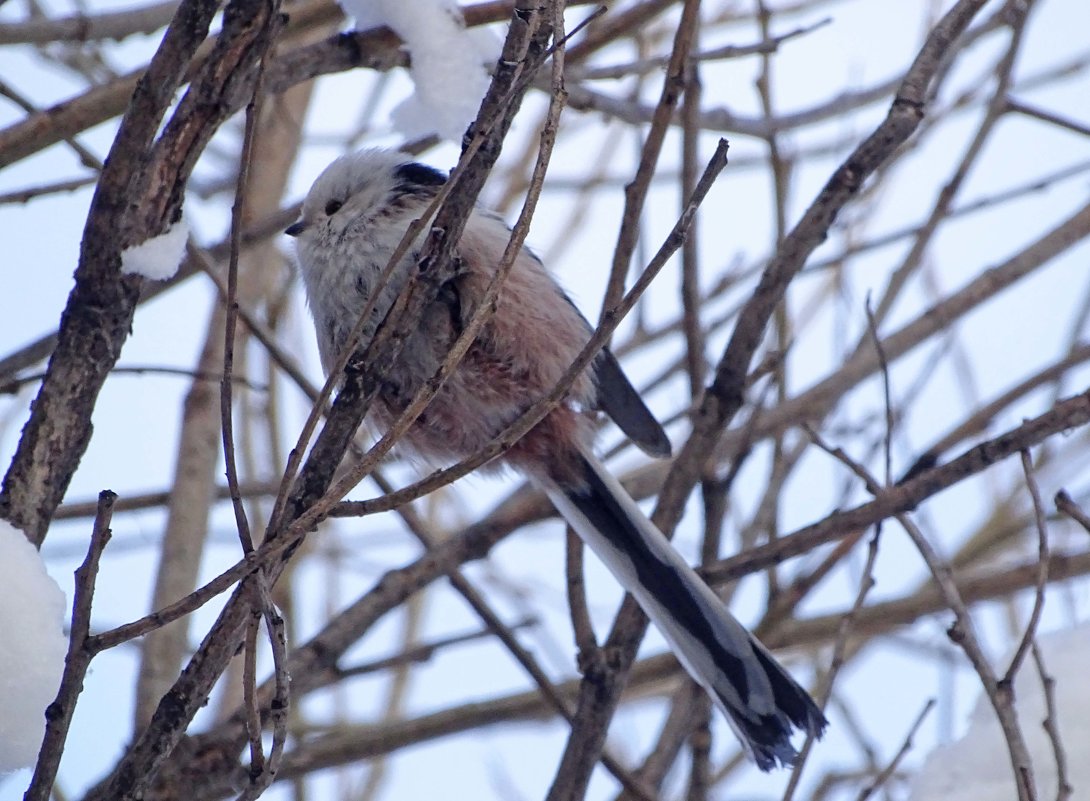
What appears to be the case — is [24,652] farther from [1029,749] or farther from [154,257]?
[1029,749]

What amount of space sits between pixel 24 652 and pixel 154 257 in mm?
616

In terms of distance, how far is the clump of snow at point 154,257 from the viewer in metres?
1.90

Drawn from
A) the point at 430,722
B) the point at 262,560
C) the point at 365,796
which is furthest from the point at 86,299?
the point at 365,796

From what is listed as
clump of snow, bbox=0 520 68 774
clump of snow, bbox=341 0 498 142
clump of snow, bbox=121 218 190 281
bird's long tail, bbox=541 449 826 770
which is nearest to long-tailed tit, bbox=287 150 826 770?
bird's long tail, bbox=541 449 826 770

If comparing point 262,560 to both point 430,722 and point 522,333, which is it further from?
point 430,722

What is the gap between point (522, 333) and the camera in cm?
260

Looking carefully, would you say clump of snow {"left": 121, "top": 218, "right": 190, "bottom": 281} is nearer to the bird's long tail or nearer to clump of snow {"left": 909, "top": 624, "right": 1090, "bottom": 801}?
the bird's long tail

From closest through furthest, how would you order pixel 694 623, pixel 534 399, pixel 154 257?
1. pixel 154 257
2. pixel 694 623
3. pixel 534 399

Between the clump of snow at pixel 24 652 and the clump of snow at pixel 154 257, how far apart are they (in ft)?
1.45

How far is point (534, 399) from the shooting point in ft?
8.57

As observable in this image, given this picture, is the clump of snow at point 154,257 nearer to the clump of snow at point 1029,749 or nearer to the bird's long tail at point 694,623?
the bird's long tail at point 694,623

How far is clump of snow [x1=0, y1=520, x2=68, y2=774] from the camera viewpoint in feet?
5.43

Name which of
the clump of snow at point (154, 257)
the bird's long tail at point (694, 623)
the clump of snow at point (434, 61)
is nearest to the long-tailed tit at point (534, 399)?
the bird's long tail at point (694, 623)

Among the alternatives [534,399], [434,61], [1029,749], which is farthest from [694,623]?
[434,61]
